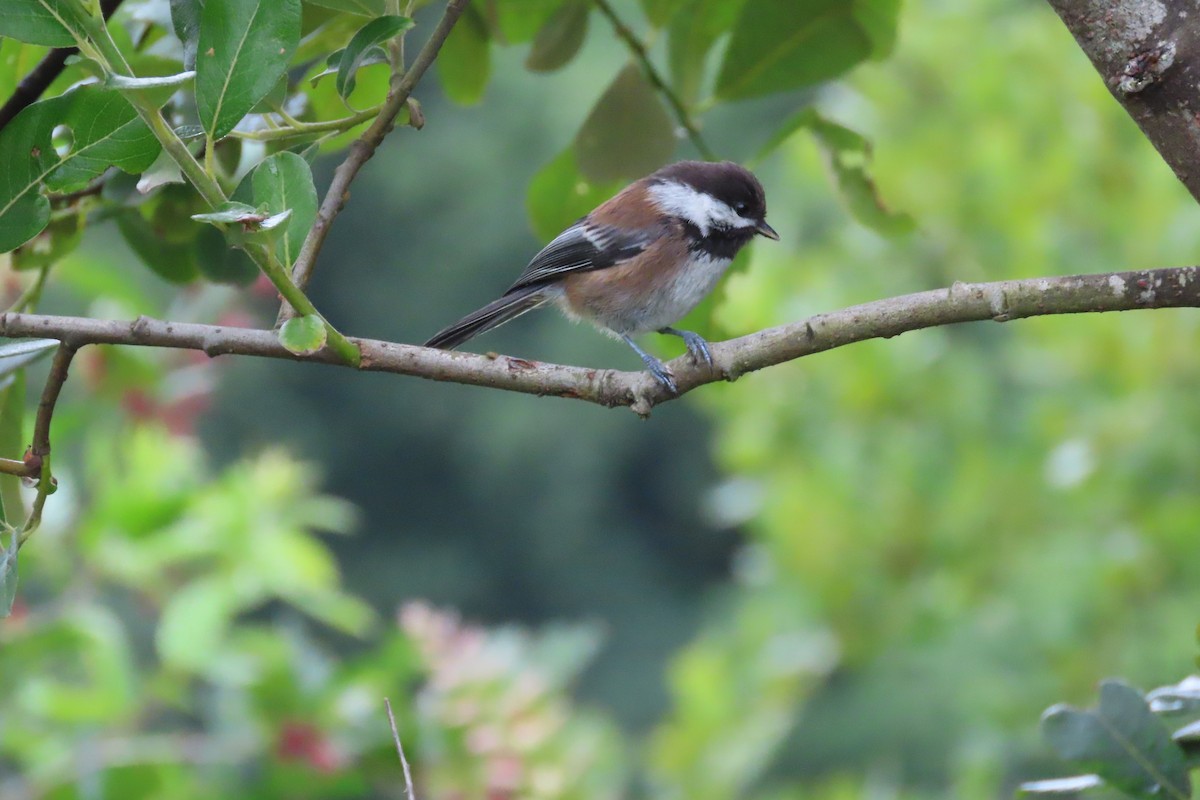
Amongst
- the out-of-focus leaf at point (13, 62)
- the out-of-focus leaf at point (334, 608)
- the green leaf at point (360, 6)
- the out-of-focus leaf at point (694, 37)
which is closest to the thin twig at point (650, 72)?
the out-of-focus leaf at point (694, 37)

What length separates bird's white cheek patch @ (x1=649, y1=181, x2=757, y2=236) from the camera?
2.24 m

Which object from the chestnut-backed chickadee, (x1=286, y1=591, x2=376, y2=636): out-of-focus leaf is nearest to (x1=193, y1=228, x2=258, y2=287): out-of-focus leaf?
the chestnut-backed chickadee

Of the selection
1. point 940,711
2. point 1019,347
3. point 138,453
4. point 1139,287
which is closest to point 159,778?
point 138,453

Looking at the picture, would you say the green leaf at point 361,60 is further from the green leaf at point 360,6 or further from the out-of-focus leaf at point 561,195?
the out-of-focus leaf at point 561,195

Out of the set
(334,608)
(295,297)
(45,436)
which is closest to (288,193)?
(295,297)

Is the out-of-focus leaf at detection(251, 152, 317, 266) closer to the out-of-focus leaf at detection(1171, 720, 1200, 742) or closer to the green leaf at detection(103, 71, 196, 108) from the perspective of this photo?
the green leaf at detection(103, 71, 196, 108)

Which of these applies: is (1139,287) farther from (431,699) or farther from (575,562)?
(575,562)

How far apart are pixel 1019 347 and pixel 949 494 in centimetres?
78

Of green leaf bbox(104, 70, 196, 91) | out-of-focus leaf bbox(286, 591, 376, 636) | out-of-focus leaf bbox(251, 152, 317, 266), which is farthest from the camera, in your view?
out-of-focus leaf bbox(286, 591, 376, 636)

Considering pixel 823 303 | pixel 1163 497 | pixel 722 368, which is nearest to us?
pixel 722 368

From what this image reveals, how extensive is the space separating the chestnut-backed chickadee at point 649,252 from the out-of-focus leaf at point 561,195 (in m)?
0.55

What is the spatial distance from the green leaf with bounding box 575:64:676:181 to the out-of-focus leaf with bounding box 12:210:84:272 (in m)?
0.57

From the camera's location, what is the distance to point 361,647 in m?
15.9

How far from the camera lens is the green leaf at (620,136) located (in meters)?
1.41
